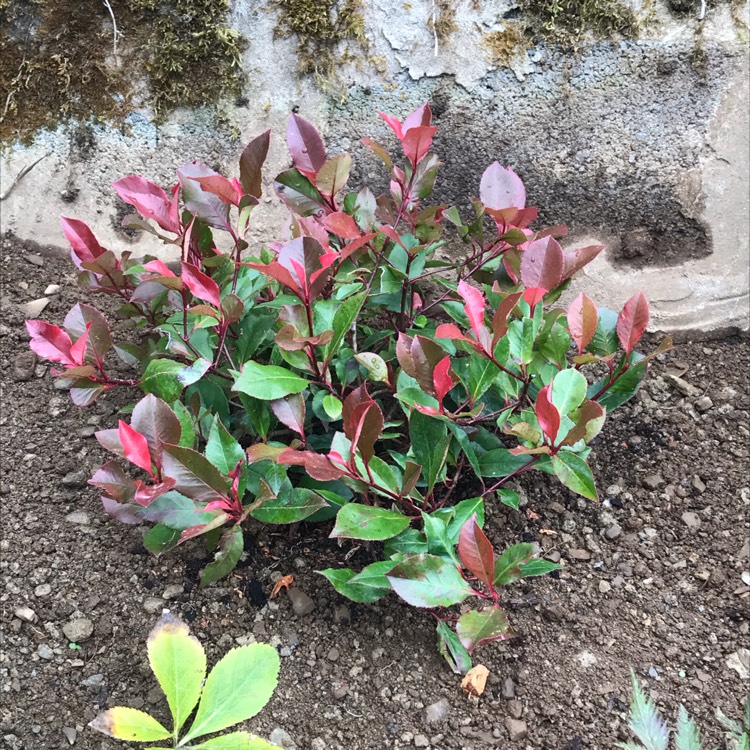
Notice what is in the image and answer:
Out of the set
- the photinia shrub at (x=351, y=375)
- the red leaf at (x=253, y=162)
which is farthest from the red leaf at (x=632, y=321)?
the red leaf at (x=253, y=162)

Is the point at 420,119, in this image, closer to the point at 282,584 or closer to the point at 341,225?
the point at 341,225

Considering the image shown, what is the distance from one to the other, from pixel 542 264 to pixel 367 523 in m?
0.58

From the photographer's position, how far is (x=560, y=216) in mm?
1826

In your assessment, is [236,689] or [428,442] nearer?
[236,689]

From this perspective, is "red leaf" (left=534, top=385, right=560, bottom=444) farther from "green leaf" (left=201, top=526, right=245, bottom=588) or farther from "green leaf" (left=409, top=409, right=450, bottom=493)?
"green leaf" (left=201, top=526, right=245, bottom=588)

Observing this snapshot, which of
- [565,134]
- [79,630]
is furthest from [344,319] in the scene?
[565,134]

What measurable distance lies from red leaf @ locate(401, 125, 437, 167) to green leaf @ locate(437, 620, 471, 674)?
0.90 meters

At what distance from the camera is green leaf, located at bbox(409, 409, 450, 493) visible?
48.2 inches

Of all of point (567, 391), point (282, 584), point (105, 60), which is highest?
point (105, 60)

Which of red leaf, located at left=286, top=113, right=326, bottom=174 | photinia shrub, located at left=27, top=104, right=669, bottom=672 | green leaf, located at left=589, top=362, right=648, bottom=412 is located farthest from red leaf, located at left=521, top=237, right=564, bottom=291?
red leaf, located at left=286, top=113, right=326, bottom=174

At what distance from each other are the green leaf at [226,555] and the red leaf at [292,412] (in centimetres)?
21

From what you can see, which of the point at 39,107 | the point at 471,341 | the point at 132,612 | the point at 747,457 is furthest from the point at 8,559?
the point at 747,457

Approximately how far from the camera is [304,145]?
1323mm

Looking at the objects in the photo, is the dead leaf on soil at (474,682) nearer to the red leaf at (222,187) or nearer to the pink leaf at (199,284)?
the pink leaf at (199,284)
